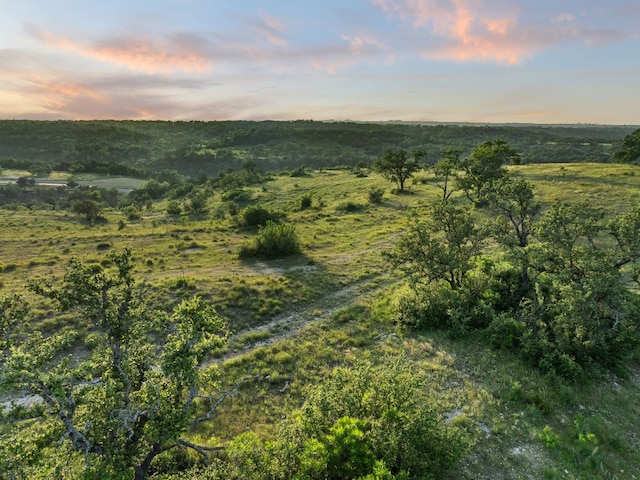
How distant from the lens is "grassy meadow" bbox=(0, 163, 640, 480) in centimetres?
1218

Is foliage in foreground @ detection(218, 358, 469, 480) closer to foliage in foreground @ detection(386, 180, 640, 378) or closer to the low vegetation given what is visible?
the low vegetation

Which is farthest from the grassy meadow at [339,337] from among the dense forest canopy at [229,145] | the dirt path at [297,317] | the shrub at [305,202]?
the dense forest canopy at [229,145]

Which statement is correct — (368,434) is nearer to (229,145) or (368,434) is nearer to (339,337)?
(339,337)

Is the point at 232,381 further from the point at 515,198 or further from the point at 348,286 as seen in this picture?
the point at 515,198

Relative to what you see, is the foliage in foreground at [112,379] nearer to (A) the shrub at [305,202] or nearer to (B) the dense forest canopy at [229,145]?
(A) the shrub at [305,202]

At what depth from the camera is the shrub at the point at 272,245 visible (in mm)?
31750

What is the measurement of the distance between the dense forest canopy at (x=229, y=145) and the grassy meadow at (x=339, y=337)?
89.0 meters

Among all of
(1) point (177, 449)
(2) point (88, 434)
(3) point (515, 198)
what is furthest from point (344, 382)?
(3) point (515, 198)

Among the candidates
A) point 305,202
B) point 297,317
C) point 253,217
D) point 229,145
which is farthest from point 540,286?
point 229,145

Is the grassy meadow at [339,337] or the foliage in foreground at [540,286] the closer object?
the grassy meadow at [339,337]

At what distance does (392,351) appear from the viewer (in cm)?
1733

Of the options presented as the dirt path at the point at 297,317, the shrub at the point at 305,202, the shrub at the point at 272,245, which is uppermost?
the shrub at the point at 305,202

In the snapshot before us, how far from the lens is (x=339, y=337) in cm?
1892

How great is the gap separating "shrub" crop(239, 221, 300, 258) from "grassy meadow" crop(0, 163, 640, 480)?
107 centimetres
